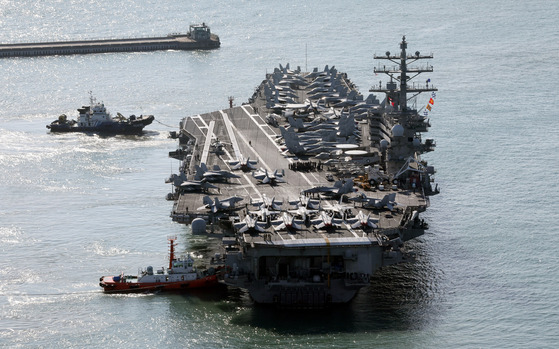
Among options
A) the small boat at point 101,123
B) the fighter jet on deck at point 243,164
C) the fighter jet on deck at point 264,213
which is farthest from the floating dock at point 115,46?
the fighter jet on deck at point 264,213

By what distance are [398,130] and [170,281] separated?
1800cm

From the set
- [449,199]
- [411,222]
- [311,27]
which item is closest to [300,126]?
[449,199]

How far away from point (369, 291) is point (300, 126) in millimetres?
25019

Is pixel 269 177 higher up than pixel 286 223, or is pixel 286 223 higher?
pixel 269 177

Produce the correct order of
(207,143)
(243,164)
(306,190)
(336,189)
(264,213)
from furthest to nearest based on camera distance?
(207,143)
(243,164)
(306,190)
(336,189)
(264,213)

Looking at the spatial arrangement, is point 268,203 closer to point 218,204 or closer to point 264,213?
point 264,213

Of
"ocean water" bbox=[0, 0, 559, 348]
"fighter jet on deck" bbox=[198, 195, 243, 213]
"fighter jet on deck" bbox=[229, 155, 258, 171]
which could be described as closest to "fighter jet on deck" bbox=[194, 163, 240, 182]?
"fighter jet on deck" bbox=[229, 155, 258, 171]

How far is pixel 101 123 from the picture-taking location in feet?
317

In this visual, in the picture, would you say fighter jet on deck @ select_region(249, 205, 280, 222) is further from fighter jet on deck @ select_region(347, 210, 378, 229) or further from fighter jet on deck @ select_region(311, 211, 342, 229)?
fighter jet on deck @ select_region(347, 210, 378, 229)

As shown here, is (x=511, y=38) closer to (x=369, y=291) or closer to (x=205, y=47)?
(x=205, y=47)

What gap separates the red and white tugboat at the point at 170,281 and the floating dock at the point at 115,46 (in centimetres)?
8763

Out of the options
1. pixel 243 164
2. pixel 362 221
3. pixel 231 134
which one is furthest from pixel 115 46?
pixel 362 221

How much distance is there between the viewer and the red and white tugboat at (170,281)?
55.1m

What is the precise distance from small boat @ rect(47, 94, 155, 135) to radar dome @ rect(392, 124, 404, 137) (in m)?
35.9
